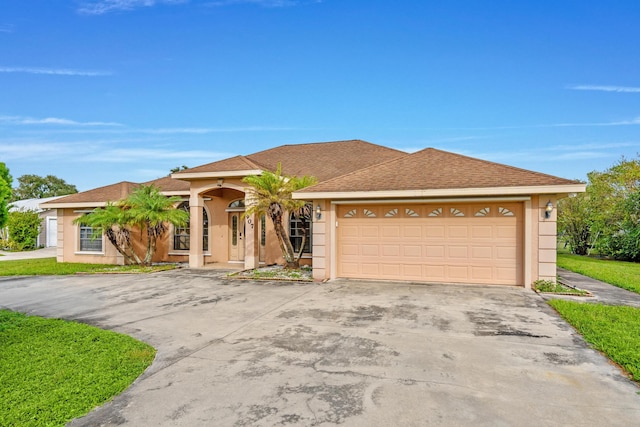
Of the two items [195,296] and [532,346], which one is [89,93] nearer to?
[195,296]

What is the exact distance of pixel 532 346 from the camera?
4.77 meters

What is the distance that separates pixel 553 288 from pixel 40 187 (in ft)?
209

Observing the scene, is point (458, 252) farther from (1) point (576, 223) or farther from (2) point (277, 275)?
(1) point (576, 223)

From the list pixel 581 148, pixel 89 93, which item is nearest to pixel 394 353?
pixel 89 93

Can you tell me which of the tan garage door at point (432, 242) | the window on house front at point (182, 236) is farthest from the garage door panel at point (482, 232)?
the window on house front at point (182, 236)

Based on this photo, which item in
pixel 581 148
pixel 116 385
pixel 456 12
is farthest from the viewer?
pixel 581 148

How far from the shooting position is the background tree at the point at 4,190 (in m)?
4.37

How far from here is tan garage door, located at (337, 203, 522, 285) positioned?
927 centimetres

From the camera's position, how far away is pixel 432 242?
980 centimetres

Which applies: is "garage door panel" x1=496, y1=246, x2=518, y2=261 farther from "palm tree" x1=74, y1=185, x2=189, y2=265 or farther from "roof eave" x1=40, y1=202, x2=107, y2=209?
"roof eave" x1=40, y1=202, x2=107, y2=209

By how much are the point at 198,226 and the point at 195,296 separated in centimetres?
564

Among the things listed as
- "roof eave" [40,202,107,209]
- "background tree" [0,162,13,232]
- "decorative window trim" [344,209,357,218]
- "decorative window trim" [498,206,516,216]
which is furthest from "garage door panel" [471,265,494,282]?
"roof eave" [40,202,107,209]

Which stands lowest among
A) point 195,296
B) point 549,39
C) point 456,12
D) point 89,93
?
point 195,296

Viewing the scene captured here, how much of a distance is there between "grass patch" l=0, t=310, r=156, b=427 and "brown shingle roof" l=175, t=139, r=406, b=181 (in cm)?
851
